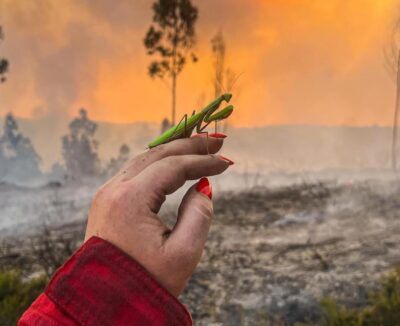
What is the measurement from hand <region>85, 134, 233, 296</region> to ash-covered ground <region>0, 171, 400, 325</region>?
3.44 m

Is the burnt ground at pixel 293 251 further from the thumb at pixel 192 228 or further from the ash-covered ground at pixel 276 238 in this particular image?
the thumb at pixel 192 228

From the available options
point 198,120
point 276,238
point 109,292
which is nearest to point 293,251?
point 276,238

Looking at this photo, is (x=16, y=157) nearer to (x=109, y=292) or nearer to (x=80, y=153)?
(x=80, y=153)

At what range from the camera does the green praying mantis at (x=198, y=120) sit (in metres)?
1.43

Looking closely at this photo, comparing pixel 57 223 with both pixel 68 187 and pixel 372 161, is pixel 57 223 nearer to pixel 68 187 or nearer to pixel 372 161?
pixel 68 187

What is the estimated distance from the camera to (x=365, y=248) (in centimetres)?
497

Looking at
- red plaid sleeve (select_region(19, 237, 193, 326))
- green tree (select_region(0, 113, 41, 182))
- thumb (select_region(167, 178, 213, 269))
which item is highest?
thumb (select_region(167, 178, 213, 269))

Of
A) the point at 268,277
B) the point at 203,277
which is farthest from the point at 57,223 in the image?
the point at 268,277

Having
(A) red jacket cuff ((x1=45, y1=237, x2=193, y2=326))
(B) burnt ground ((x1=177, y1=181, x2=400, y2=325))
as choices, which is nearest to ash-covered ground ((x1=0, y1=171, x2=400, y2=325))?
(B) burnt ground ((x1=177, y1=181, x2=400, y2=325))

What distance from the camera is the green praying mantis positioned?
1434 millimetres

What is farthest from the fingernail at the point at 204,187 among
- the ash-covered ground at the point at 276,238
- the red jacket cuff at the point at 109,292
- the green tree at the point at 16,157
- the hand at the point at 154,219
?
the green tree at the point at 16,157

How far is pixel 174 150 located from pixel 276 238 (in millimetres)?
4231

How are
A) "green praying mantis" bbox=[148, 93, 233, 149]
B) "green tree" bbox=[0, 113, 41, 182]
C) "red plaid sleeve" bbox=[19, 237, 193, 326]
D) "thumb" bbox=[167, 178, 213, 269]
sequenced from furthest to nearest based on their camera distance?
1. "green tree" bbox=[0, 113, 41, 182]
2. "green praying mantis" bbox=[148, 93, 233, 149]
3. "thumb" bbox=[167, 178, 213, 269]
4. "red plaid sleeve" bbox=[19, 237, 193, 326]

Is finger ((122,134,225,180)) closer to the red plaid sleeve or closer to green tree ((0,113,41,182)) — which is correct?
the red plaid sleeve
